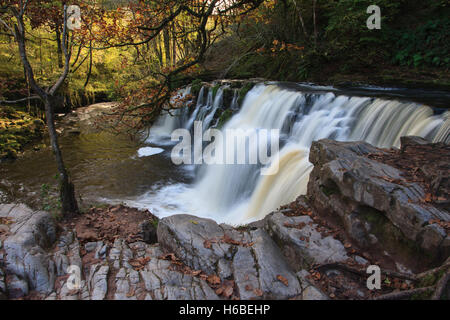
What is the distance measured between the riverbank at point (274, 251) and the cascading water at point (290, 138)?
68.7 inches

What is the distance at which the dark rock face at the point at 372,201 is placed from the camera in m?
3.23

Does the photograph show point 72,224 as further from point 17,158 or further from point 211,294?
point 17,158

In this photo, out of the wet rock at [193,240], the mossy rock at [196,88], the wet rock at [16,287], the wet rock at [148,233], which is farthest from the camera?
the mossy rock at [196,88]

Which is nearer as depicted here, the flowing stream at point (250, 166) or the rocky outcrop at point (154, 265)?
the rocky outcrop at point (154, 265)

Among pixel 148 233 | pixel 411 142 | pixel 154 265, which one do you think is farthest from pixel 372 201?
pixel 148 233

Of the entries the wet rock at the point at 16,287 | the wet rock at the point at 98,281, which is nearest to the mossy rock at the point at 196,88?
the wet rock at the point at 98,281

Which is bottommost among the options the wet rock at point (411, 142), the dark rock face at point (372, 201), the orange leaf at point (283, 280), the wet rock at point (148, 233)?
the wet rock at point (148, 233)

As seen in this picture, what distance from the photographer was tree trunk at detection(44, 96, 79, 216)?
4875mm

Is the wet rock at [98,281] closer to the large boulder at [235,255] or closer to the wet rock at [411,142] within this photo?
the large boulder at [235,255]

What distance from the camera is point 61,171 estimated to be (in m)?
5.06

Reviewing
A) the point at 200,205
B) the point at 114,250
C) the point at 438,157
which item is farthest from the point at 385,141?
the point at 114,250

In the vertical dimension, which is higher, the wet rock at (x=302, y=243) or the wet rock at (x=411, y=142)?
the wet rock at (x=411, y=142)

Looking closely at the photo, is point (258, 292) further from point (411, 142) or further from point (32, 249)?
point (411, 142)
